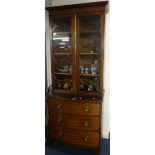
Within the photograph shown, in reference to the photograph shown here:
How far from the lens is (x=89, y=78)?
94.7 inches

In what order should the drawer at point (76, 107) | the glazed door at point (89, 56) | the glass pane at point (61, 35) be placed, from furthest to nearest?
1. the glass pane at point (61, 35)
2. the glazed door at point (89, 56)
3. the drawer at point (76, 107)

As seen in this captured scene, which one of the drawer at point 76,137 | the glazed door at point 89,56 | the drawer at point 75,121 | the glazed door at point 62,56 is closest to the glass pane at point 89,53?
the glazed door at point 89,56

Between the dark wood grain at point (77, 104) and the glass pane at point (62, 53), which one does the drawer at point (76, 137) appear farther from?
the glass pane at point (62, 53)

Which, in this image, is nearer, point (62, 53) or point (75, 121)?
point (75, 121)

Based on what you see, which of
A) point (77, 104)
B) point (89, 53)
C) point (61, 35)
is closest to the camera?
point (77, 104)

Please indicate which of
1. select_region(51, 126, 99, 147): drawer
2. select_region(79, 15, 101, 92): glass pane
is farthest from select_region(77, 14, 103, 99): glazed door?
select_region(51, 126, 99, 147): drawer

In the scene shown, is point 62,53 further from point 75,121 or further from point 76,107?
point 75,121

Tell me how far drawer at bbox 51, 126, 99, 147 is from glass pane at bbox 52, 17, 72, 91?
58cm

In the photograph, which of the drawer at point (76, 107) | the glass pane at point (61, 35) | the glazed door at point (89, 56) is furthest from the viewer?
the glass pane at point (61, 35)

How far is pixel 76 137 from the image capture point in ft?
7.30

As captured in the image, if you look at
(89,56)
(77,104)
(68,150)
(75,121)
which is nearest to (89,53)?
(89,56)

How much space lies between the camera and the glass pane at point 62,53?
237 centimetres

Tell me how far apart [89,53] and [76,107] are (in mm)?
747
